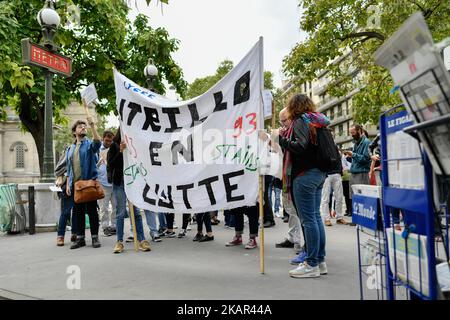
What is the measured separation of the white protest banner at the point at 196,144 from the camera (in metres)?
4.87

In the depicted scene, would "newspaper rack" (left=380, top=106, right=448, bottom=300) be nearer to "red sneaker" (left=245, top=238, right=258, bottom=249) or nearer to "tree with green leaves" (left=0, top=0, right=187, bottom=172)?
"red sneaker" (left=245, top=238, right=258, bottom=249)

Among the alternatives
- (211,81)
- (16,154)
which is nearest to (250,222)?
(211,81)

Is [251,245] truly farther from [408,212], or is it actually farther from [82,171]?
[408,212]

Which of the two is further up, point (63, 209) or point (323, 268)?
point (63, 209)

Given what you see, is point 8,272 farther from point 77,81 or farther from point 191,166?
point 77,81

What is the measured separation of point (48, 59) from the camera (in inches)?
328

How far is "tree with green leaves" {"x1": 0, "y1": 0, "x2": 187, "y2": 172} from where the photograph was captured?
14180 millimetres

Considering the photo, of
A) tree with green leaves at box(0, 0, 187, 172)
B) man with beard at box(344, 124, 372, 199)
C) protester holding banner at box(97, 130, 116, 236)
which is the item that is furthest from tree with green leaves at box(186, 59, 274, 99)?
man with beard at box(344, 124, 372, 199)

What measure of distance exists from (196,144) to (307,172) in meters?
1.65

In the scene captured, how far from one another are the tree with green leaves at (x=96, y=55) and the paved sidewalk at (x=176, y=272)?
8.91 metres

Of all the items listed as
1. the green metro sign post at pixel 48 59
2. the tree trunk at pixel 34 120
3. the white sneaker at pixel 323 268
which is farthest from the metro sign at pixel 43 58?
the tree trunk at pixel 34 120
